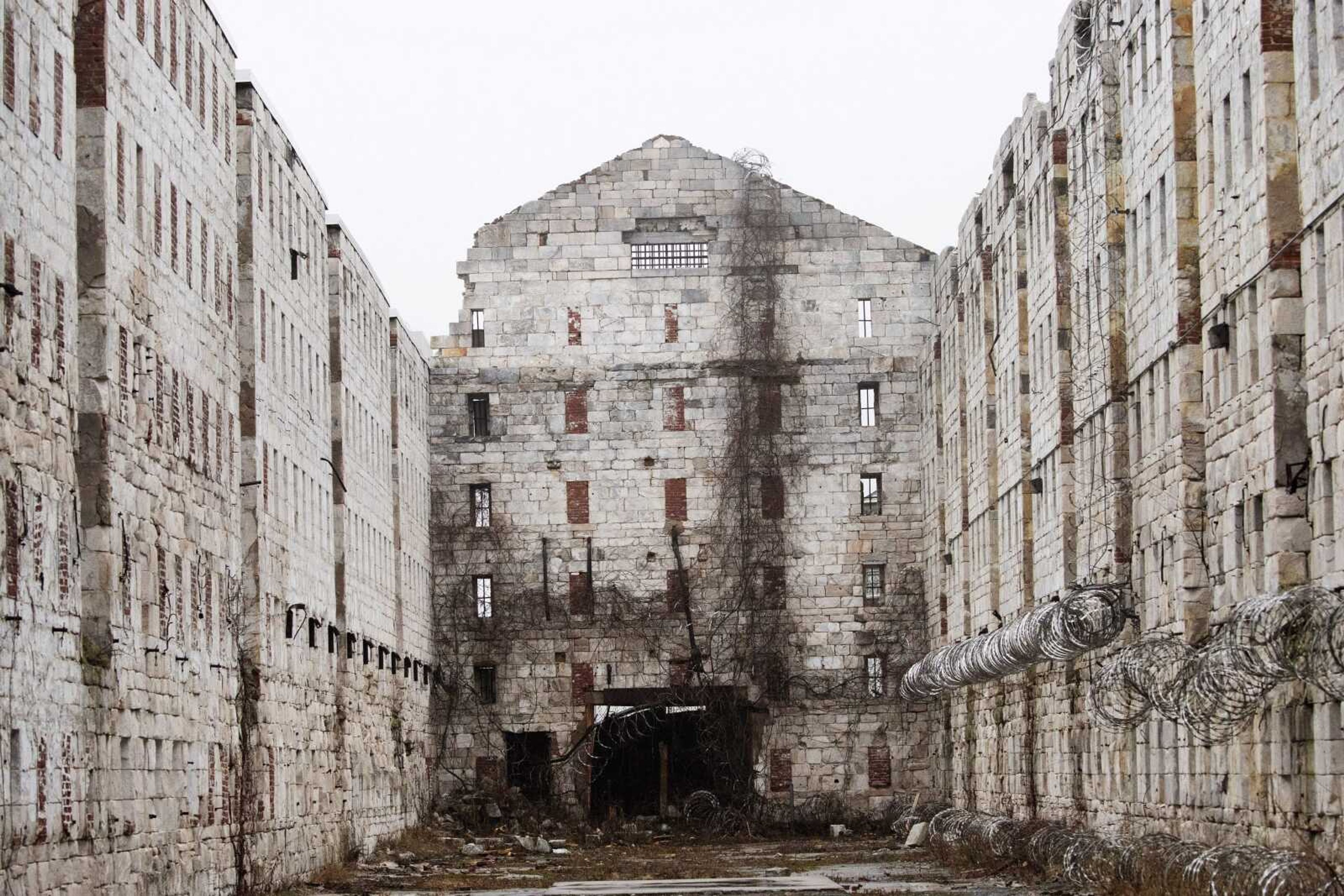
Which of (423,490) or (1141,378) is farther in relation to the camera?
(423,490)

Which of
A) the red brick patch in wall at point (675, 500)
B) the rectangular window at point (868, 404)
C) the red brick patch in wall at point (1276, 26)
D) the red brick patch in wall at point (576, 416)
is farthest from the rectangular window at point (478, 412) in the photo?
the red brick patch in wall at point (1276, 26)

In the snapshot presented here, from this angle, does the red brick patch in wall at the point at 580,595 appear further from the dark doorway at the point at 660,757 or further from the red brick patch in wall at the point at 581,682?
the dark doorway at the point at 660,757

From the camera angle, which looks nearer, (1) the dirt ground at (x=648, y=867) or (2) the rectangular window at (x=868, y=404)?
(1) the dirt ground at (x=648, y=867)

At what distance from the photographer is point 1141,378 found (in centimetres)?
2756

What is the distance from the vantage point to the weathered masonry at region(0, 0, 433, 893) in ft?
65.0

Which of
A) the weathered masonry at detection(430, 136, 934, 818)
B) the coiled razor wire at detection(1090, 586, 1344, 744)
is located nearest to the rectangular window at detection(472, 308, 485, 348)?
the weathered masonry at detection(430, 136, 934, 818)

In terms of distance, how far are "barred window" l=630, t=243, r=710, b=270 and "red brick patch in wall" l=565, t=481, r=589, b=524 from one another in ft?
18.1

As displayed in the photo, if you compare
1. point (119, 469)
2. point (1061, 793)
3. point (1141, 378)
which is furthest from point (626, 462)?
point (119, 469)

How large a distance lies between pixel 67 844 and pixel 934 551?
2922 centimetres

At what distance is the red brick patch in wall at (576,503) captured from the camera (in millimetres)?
49750

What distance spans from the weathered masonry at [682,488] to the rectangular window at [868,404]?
50 millimetres

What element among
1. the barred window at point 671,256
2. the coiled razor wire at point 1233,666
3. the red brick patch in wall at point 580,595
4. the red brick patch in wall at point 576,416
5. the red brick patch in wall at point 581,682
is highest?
the barred window at point 671,256

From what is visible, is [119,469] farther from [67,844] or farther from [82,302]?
[67,844]

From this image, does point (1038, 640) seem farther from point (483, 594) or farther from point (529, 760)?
point (483, 594)
